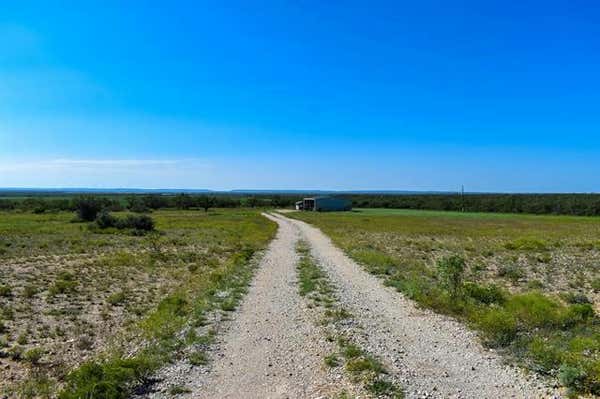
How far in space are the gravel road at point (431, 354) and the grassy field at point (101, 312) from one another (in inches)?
155

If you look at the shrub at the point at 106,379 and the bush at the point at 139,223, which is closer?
the shrub at the point at 106,379

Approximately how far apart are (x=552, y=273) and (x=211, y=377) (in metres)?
19.2

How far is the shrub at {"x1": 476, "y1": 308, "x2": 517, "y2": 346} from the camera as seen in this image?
9.27 metres

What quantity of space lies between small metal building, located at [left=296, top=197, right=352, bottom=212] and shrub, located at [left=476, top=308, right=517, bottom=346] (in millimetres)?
105534

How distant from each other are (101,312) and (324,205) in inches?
4219

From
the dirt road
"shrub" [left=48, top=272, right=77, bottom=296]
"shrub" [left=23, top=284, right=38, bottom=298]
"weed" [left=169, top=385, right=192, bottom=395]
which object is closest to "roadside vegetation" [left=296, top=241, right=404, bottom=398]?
the dirt road

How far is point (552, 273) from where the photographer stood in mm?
20891

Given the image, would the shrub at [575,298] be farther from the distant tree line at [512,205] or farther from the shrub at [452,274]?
the distant tree line at [512,205]

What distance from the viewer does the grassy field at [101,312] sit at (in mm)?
7543

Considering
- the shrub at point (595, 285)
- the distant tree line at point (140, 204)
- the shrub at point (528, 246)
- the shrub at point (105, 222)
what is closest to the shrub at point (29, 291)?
the shrub at point (595, 285)

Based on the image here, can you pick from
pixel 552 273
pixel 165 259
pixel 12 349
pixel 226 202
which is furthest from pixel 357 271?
pixel 226 202

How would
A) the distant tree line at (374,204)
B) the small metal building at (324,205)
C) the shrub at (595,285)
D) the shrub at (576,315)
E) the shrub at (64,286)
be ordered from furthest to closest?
1. the small metal building at (324,205)
2. the distant tree line at (374,204)
3. the shrub at (595,285)
4. the shrub at (64,286)
5. the shrub at (576,315)

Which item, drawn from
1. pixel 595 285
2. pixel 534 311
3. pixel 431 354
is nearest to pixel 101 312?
pixel 431 354

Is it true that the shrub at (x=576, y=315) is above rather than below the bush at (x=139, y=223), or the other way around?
above
